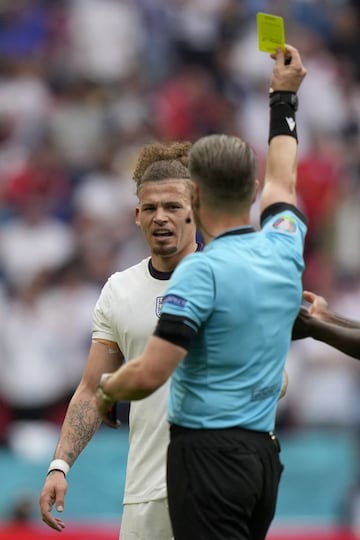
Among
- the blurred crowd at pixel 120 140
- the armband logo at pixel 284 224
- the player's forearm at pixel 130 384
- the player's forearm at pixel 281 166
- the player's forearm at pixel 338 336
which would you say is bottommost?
the player's forearm at pixel 130 384

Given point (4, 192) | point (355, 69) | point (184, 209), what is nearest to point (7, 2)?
point (4, 192)

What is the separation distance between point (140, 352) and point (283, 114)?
1.17m

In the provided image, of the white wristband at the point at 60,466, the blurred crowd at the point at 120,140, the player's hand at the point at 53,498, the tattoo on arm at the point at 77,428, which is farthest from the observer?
the blurred crowd at the point at 120,140

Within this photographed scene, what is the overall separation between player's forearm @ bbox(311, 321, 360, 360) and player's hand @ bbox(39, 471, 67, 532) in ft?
3.79

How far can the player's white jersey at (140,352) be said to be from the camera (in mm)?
4859

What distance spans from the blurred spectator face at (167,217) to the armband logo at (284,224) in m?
0.92

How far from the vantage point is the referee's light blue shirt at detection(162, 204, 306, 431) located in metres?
3.83

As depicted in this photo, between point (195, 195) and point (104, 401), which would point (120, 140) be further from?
point (104, 401)

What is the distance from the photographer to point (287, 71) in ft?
14.1

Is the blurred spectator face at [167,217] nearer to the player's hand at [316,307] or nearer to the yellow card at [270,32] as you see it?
the player's hand at [316,307]

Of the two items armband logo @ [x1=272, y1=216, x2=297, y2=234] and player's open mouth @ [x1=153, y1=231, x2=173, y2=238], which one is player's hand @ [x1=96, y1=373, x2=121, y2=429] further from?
player's open mouth @ [x1=153, y1=231, x2=173, y2=238]

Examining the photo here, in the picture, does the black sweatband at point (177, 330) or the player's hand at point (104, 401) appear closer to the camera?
the black sweatband at point (177, 330)

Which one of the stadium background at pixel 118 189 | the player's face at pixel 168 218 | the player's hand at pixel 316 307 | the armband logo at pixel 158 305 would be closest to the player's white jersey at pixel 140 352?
the armband logo at pixel 158 305

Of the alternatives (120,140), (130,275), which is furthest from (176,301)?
(120,140)
